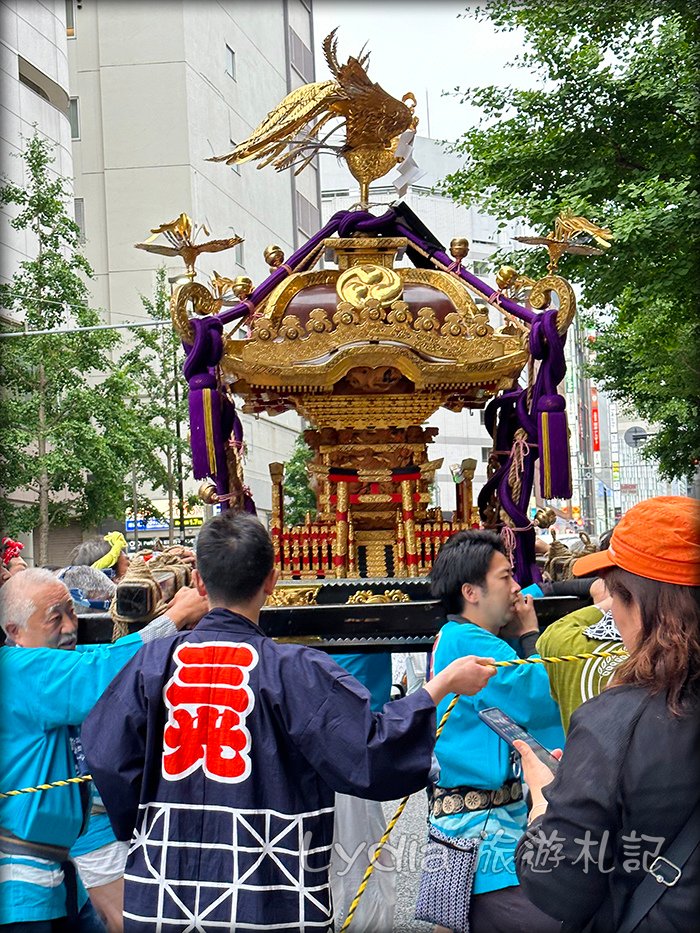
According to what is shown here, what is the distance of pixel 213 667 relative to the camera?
7.19 ft

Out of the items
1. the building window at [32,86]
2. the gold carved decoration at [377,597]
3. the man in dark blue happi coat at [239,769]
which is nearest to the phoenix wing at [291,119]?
the gold carved decoration at [377,597]

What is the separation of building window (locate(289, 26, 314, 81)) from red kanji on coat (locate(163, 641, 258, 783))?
2927cm

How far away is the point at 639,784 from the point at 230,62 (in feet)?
87.9

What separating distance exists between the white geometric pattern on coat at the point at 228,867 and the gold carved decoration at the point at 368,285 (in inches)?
176

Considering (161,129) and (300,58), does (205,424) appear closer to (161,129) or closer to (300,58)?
(161,129)

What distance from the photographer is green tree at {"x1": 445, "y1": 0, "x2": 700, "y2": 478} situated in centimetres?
971

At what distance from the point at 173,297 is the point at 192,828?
4.25 m

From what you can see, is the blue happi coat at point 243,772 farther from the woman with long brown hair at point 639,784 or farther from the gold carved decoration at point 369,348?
the gold carved decoration at point 369,348

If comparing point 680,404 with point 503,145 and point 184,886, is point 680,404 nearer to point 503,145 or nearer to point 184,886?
point 503,145

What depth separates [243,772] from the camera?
2.12 metres

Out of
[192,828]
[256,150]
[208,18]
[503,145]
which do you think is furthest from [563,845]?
[208,18]

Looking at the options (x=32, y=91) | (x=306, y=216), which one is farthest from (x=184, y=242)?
(x=306, y=216)

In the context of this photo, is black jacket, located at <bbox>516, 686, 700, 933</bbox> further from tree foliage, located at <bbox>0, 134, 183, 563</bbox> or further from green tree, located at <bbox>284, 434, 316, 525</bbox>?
green tree, located at <bbox>284, 434, 316, 525</bbox>

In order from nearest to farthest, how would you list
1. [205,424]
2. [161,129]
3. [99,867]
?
[99,867] < [205,424] < [161,129]
